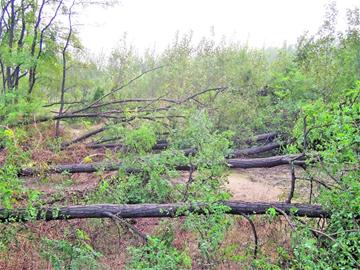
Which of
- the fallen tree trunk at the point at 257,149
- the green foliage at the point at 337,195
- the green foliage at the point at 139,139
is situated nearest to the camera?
the green foliage at the point at 337,195

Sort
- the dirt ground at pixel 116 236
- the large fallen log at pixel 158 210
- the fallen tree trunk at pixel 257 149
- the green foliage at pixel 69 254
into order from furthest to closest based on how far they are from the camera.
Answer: the fallen tree trunk at pixel 257 149 < the dirt ground at pixel 116 236 < the large fallen log at pixel 158 210 < the green foliage at pixel 69 254

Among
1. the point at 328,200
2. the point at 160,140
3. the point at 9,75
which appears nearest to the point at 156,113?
the point at 160,140

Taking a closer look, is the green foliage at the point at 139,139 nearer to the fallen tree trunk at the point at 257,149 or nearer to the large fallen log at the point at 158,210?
the large fallen log at the point at 158,210

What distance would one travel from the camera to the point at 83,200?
6004 mm

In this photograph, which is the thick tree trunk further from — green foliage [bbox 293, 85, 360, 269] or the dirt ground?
green foliage [bbox 293, 85, 360, 269]

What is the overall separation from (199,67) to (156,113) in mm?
5720

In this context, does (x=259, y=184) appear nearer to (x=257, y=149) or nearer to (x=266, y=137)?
(x=257, y=149)

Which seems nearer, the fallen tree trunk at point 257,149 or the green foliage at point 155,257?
the green foliage at point 155,257

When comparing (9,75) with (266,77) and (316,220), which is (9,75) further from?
(316,220)

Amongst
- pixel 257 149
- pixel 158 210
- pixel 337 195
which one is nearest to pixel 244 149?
pixel 257 149

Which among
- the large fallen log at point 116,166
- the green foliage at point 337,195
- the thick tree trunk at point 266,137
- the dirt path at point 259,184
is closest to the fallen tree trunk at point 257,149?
the thick tree trunk at point 266,137

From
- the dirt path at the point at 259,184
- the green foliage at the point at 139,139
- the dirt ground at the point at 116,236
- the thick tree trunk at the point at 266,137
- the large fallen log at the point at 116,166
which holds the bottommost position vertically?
the dirt ground at the point at 116,236

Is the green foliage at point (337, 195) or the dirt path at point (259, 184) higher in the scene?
the green foliage at point (337, 195)

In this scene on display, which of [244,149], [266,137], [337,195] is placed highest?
[266,137]
